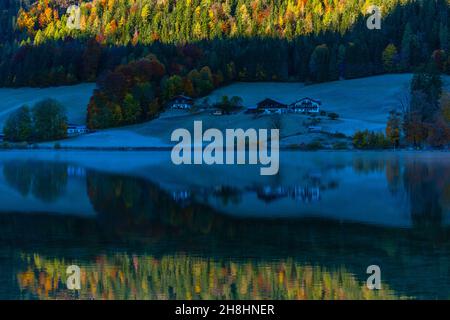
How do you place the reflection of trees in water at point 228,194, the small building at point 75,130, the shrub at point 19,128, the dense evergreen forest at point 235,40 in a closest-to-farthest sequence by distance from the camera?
the reflection of trees in water at point 228,194 → the shrub at point 19,128 → the small building at point 75,130 → the dense evergreen forest at point 235,40

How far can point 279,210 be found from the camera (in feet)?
84.9

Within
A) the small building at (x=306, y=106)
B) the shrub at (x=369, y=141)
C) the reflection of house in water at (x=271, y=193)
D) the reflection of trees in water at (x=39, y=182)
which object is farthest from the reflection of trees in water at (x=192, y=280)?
the small building at (x=306, y=106)

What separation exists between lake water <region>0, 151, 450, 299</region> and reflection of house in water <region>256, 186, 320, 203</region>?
53 millimetres

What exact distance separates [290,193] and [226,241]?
44.1 feet

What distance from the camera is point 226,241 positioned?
19.1 meters

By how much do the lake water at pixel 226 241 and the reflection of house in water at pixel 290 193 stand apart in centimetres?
5

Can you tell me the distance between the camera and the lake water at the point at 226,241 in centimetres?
1414

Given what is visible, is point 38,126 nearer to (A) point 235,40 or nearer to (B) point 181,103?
(B) point 181,103

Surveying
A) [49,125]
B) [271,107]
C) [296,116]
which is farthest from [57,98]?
[296,116]

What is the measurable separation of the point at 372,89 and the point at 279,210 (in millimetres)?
103249

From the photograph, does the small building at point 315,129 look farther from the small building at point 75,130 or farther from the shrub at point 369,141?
the small building at point 75,130

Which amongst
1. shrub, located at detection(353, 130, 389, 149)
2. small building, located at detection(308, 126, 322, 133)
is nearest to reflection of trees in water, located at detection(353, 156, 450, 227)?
shrub, located at detection(353, 130, 389, 149)

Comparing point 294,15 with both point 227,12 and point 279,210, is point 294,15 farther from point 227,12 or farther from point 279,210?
point 279,210

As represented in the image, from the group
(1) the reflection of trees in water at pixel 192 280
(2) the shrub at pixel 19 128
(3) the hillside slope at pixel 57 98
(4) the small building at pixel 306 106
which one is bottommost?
(1) the reflection of trees in water at pixel 192 280
